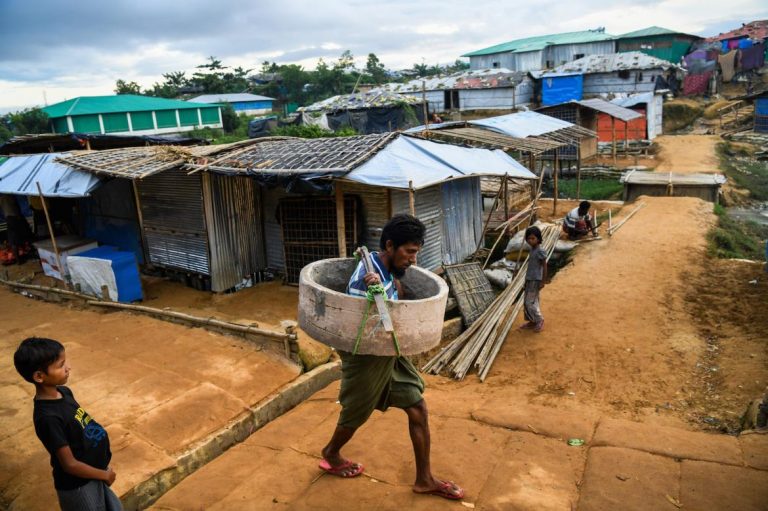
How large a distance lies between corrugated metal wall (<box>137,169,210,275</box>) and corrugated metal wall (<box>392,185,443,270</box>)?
358 centimetres

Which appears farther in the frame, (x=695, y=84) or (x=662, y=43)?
(x=662, y=43)

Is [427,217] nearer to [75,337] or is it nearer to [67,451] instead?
[75,337]

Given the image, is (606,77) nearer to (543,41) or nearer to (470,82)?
(470,82)

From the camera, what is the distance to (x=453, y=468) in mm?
3598

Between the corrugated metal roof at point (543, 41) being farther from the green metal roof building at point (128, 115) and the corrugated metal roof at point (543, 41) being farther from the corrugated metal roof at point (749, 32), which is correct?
the green metal roof building at point (128, 115)

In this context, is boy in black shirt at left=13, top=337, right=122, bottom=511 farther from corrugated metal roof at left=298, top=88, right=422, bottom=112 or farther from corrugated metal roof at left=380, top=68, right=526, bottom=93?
corrugated metal roof at left=380, top=68, right=526, bottom=93

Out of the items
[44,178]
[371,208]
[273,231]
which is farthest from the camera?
[44,178]

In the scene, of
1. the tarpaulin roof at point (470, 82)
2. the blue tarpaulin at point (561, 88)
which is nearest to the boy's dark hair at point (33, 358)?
the tarpaulin roof at point (470, 82)

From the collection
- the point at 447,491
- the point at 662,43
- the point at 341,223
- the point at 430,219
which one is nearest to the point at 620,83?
the point at 662,43

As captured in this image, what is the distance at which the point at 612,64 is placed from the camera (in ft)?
102

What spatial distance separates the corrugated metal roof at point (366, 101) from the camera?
27.4 metres

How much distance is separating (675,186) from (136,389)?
15506 millimetres

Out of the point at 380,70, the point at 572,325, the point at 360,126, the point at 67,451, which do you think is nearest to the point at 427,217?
the point at 572,325

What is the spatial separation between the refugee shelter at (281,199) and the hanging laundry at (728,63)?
109ft
